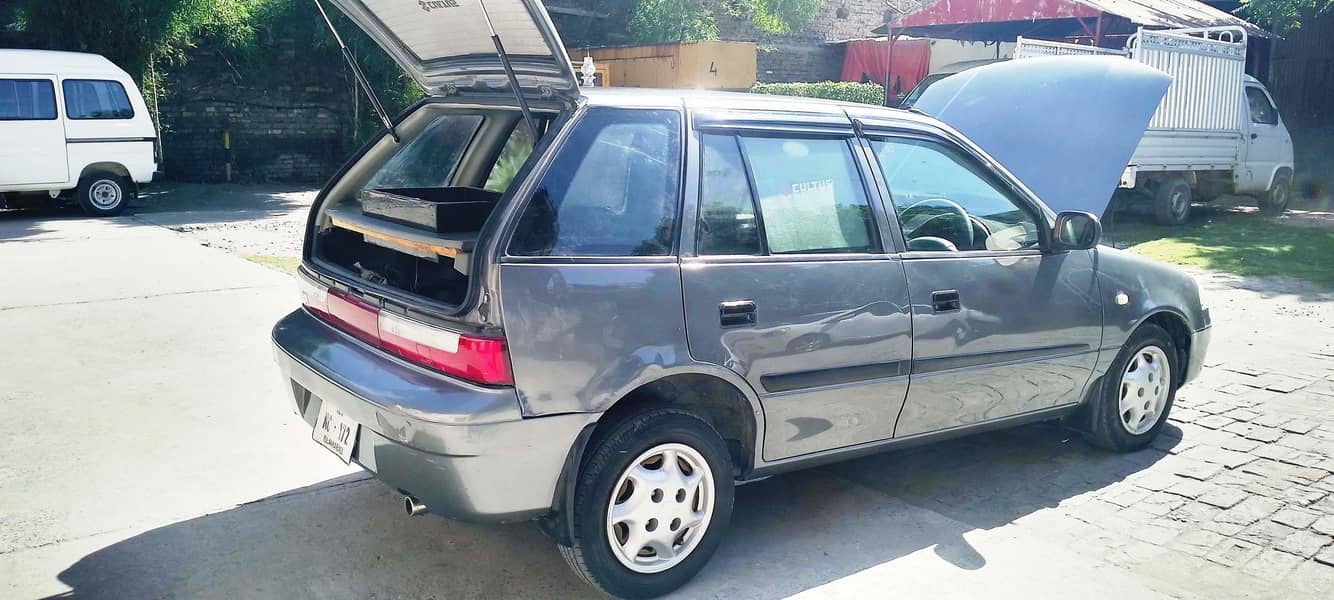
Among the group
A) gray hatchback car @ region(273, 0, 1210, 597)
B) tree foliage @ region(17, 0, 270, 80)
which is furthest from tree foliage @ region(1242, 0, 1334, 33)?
tree foliage @ region(17, 0, 270, 80)

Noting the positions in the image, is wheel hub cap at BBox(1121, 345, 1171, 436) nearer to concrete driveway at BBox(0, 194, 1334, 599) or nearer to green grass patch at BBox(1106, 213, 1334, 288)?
concrete driveway at BBox(0, 194, 1334, 599)

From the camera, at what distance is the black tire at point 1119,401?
493cm

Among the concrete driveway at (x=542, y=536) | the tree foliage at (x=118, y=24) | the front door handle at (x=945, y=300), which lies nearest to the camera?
the concrete driveway at (x=542, y=536)

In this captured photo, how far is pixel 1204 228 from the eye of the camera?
45.3 ft

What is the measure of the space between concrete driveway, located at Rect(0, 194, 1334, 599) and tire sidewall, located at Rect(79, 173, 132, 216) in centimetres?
817

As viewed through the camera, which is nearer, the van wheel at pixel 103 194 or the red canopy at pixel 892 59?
the van wheel at pixel 103 194

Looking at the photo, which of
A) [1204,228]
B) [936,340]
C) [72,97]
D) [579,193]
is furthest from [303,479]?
[1204,228]

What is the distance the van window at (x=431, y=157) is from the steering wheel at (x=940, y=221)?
183 centimetres

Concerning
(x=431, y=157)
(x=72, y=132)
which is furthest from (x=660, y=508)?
(x=72, y=132)

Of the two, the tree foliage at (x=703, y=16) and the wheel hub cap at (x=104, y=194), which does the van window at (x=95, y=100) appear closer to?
the wheel hub cap at (x=104, y=194)

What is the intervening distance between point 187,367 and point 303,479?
83.3 inches

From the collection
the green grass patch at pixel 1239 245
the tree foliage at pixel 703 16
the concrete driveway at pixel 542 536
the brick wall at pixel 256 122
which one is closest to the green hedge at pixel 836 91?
the tree foliage at pixel 703 16

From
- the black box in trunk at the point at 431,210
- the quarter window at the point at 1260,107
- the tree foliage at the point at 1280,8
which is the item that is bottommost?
the black box in trunk at the point at 431,210

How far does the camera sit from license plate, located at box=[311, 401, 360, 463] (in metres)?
3.56
